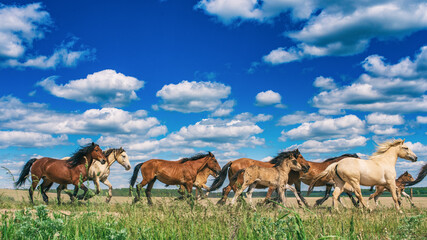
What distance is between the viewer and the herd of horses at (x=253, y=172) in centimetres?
1100

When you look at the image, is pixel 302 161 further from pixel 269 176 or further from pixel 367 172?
pixel 367 172

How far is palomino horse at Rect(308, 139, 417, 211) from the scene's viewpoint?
10.7 metres

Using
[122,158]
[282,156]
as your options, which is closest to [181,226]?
[282,156]

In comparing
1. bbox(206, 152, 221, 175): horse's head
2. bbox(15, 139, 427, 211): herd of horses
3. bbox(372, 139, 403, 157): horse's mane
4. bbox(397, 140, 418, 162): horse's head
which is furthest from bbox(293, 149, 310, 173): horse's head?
bbox(206, 152, 221, 175): horse's head

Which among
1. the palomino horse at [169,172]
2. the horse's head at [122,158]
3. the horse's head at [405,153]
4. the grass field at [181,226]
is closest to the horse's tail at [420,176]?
the horse's head at [405,153]

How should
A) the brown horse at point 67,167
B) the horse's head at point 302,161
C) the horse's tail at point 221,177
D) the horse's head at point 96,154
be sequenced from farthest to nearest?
A: the horse's tail at point 221,177 < the horse's head at point 96,154 < the brown horse at point 67,167 < the horse's head at point 302,161

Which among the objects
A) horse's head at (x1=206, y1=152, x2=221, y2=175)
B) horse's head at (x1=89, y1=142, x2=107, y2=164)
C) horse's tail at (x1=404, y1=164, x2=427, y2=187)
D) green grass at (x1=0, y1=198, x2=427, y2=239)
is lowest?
green grass at (x1=0, y1=198, x2=427, y2=239)

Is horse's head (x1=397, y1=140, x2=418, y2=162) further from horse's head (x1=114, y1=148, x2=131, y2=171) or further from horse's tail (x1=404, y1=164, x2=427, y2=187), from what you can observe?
horse's head (x1=114, y1=148, x2=131, y2=171)

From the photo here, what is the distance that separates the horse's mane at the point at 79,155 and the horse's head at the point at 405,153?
11978 mm

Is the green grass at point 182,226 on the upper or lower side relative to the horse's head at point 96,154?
lower

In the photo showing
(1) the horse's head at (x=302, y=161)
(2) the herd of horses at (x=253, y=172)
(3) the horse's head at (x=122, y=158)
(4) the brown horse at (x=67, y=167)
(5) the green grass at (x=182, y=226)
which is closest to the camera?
(5) the green grass at (x=182, y=226)

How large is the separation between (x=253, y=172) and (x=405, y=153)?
17.5 feet

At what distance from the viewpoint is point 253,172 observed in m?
12.2

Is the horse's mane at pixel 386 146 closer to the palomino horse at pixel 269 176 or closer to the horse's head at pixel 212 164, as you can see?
the palomino horse at pixel 269 176
